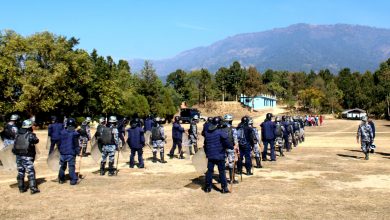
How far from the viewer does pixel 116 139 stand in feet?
49.0

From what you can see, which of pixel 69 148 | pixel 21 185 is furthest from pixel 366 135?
pixel 21 185

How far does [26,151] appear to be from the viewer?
1209 centimetres

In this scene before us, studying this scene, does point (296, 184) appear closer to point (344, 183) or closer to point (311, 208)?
point (344, 183)

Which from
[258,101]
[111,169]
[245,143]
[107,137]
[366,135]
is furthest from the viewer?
[258,101]

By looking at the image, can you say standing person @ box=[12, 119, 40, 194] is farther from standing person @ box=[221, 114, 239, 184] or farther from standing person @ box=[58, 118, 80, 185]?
standing person @ box=[221, 114, 239, 184]

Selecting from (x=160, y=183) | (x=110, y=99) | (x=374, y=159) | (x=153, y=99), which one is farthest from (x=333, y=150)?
(x=153, y=99)

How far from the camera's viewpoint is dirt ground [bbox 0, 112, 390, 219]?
1021cm

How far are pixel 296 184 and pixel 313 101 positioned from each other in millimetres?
91030

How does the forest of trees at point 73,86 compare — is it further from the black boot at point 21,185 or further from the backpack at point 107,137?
the black boot at point 21,185

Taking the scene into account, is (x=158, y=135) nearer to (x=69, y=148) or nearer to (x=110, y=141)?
(x=110, y=141)

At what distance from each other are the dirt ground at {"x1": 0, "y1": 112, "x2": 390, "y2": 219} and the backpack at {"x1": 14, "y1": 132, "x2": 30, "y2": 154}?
1276 millimetres

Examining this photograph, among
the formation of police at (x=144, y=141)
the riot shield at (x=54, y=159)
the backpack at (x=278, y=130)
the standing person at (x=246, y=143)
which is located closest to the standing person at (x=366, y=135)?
the formation of police at (x=144, y=141)

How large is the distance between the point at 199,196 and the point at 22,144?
17.1ft

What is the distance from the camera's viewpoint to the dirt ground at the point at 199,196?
33.5ft
